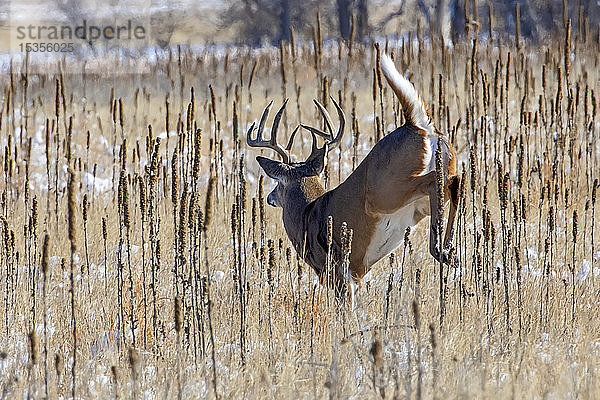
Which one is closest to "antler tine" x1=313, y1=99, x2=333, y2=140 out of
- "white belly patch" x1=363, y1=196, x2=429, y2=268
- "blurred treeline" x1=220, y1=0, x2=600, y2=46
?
"white belly patch" x1=363, y1=196, x2=429, y2=268

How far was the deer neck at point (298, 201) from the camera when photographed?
20.1ft

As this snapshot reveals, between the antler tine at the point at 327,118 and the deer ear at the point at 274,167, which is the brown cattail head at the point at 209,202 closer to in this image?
the antler tine at the point at 327,118

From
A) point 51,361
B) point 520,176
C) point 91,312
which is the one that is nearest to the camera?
point 51,361

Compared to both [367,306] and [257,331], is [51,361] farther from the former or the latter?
[367,306]

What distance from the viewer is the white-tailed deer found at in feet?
15.7

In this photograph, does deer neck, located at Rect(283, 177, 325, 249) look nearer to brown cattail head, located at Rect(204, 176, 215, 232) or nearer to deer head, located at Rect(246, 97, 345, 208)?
deer head, located at Rect(246, 97, 345, 208)

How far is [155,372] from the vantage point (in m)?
3.89

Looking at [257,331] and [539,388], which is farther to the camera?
[257,331]

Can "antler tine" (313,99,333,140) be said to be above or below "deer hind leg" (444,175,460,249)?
above

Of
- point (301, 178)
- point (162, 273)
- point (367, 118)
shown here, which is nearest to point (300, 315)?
point (162, 273)

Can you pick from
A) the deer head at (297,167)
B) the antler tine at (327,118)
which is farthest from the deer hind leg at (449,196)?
the deer head at (297,167)

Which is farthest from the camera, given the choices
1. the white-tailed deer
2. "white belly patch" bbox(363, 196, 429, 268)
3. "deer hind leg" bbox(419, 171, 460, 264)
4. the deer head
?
the deer head

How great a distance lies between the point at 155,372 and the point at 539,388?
157 cm

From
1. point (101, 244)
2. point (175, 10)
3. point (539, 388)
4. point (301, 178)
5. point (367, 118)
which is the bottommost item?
point (539, 388)
